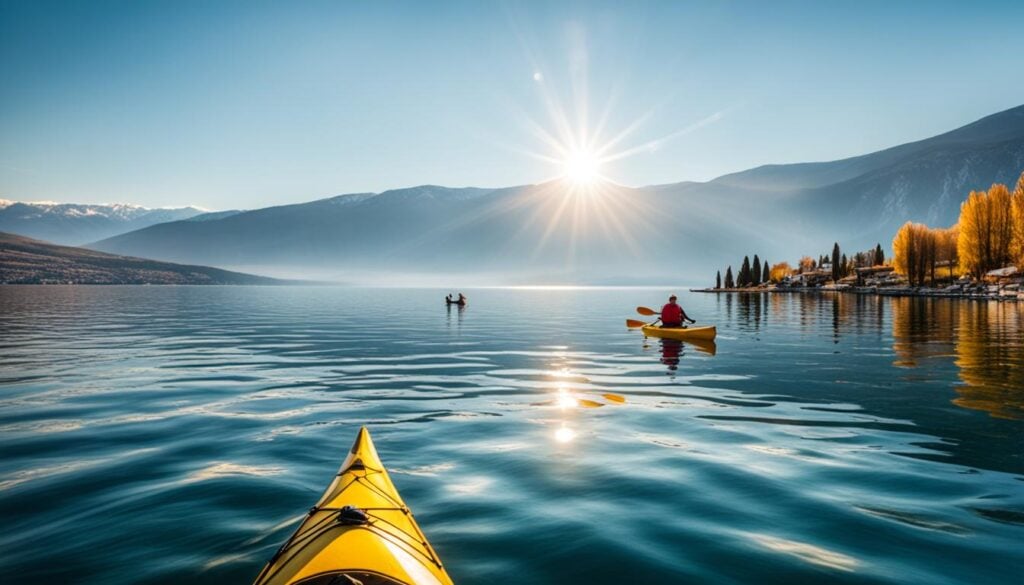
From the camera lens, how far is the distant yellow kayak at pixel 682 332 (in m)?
35.6

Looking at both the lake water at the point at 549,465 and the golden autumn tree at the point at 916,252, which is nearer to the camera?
the lake water at the point at 549,465

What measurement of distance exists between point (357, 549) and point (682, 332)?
1314 inches

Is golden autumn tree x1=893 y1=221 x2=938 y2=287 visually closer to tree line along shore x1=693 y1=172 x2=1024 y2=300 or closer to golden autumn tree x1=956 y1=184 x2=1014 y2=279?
tree line along shore x1=693 y1=172 x2=1024 y2=300

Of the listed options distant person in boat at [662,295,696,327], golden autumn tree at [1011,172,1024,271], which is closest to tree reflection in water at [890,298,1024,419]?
distant person in boat at [662,295,696,327]

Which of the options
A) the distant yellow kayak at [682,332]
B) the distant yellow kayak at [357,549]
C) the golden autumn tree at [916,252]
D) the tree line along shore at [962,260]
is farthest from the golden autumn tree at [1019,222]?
the distant yellow kayak at [357,549]

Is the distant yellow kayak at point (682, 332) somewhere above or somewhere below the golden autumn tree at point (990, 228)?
A: below

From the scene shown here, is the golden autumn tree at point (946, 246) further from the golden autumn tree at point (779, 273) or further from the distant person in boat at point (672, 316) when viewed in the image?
the distant person in boat at point (672, 316)

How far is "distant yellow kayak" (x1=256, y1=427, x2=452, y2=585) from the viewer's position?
5.42 metres

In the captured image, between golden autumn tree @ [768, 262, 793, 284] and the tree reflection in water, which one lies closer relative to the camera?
the tree reflection in water

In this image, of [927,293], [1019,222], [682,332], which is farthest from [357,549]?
[927,293]

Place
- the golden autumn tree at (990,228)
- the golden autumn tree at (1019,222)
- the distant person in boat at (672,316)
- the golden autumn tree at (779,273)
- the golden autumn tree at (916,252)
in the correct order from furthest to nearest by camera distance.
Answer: the golden autumn tree at (779,273) → the golden autumn tree at (916,252) → the golden autumn tree at (990,228) → the golden autumn tree at (1019,222) → the distant person in boat at (672,316)

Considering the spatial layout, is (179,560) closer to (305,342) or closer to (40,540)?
(40,540)

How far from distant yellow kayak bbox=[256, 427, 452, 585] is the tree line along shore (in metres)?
107

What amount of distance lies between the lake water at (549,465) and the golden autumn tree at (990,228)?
94.4 meters
